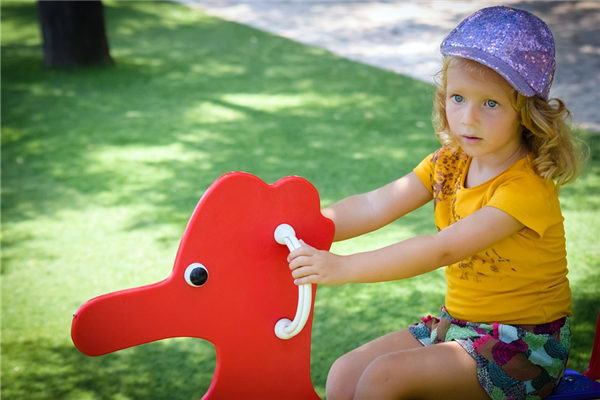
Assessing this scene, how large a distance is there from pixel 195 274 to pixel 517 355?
2.64 ft

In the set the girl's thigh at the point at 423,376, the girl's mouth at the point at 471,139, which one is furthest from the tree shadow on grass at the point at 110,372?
the girl's mouth at the point at 471,139

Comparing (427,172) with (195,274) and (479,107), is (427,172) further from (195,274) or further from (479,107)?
(195,274)

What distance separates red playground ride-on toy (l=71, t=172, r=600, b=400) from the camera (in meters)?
1.40

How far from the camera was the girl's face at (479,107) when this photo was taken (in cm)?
160

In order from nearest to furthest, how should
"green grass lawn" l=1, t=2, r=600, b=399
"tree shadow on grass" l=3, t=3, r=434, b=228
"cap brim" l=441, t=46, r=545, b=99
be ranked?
"cap brim" l=441, t=46, r=545, b=99 → "green grass lawn" l=1, t=2, r=600, b=399 → "tree shadow on grass" l=3, t=3, r=434, b=228

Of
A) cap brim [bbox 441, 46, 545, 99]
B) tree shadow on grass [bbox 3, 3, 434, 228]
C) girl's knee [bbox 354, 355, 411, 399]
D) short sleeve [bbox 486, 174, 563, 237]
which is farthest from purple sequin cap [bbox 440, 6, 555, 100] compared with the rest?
tree shadow on grass [bbox 3, 3, 434, 228]

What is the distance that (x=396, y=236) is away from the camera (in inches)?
139

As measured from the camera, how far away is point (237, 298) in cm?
151

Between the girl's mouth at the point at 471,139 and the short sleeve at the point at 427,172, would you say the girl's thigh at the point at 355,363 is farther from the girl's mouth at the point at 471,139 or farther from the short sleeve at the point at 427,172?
the girl's mouth at the point at 471,139

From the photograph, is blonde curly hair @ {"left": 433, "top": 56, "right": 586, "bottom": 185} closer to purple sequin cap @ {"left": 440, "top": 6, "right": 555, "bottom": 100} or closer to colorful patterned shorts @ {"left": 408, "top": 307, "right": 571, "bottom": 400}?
purple sequin cap @ {"left": 440, "top": 6, "right": 555, "bottom": 100}

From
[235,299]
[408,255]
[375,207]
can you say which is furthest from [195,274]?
[375,207]

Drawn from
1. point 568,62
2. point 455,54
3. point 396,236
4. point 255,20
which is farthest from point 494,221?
point 255,20

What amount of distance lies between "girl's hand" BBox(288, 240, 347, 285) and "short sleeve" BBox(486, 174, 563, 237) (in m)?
0.44

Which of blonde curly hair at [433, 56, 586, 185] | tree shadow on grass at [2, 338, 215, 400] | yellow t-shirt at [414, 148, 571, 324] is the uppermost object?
blonde curly hair at [433, 56, 586, 185]
